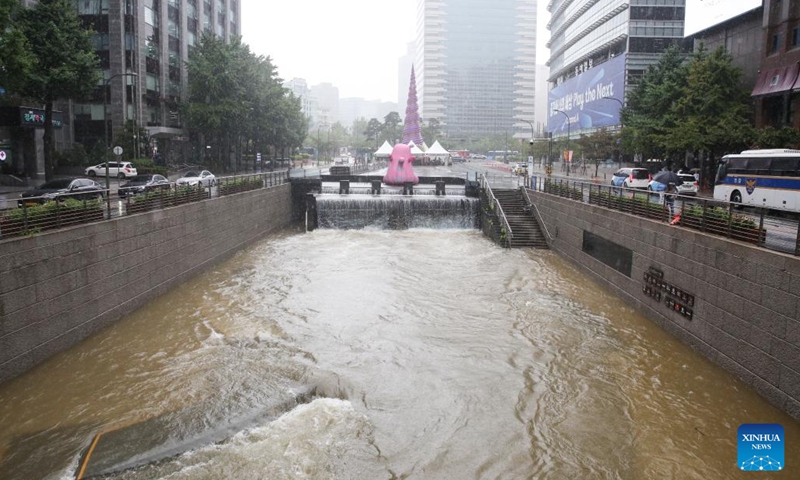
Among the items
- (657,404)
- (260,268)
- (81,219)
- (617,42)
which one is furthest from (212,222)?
(617,42)

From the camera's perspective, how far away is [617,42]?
74.4 m

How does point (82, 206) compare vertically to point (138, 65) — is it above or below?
below

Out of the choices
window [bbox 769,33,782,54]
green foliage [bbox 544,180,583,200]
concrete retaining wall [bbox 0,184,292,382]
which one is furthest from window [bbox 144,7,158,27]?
window [bbox 769,33,782,54]

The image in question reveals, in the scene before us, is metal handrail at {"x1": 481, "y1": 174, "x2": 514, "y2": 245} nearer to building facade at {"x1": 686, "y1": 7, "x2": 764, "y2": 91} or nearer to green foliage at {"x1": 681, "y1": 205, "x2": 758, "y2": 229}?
green foliage at {"x1": 681, "y1": 205, "x2": 758, "y2": 229}

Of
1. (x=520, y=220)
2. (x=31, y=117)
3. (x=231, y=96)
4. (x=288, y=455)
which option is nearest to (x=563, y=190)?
(x=520, y=220)

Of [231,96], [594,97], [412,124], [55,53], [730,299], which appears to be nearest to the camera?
[730,299]

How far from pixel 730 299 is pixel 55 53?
1489 inches

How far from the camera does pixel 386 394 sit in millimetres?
12289

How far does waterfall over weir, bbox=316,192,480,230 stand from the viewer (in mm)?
36562

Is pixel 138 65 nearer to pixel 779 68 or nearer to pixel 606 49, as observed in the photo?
pixel 779 68

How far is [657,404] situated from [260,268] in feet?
55.6

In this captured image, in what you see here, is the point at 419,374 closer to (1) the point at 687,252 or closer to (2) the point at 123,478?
(2) the point at 123,478

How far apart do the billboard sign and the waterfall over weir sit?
33388 mm

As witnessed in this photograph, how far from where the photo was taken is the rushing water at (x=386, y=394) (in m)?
9.72
